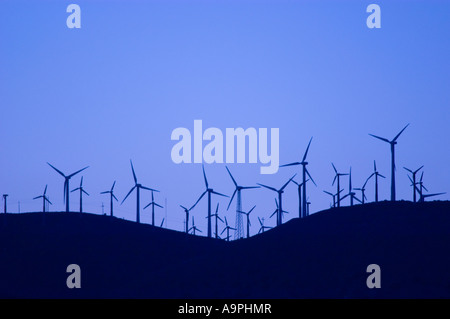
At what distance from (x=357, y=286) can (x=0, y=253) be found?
81536 millimetres

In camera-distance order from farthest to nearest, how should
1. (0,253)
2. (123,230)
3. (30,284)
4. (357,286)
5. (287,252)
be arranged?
(123,230)
(0,253)
(30,284)
(287,252)
(357,286)

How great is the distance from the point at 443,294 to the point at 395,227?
3128cm

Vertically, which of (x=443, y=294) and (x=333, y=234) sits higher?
(x=333, y=234)

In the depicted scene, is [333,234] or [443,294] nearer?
[443,294]

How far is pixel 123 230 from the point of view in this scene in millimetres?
174875

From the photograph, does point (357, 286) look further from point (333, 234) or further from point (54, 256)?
point (54, 256)

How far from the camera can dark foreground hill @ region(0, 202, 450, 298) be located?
98.1 m

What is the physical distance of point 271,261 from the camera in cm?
11319

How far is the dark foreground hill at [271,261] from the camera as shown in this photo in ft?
322
